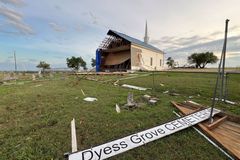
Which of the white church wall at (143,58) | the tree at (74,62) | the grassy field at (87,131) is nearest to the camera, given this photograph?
the grassy field at (87,131)

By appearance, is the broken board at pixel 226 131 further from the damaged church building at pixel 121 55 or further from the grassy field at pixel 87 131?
the damaged church building at pixel 121 55

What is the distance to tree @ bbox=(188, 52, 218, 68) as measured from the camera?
51.2 meters

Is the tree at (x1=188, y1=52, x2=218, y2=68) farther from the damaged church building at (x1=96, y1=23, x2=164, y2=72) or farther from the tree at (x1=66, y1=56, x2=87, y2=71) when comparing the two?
the tree at (x1=66, y1=56, x2=87, y2=71)

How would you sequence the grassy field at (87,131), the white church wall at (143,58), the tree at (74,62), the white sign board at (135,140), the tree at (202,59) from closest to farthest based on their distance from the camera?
the white sign board at (135,140), the grassy field at (87,131), the white church wall at (143,58), the tree at (74,62), the tree at (202,59)

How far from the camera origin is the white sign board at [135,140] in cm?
225

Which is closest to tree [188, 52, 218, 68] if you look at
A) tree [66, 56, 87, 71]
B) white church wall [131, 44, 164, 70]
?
white church wall [131, 44, 164, 70]

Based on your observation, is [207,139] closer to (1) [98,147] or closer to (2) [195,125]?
(2) [195,125]

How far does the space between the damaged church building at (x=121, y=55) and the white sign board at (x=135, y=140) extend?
81.0 ft

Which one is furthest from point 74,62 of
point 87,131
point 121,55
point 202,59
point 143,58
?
point 87,131

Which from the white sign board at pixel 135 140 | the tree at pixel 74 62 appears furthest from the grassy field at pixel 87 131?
the tree at pixel 74 62

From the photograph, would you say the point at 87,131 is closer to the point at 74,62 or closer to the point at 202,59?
the point at 74,62

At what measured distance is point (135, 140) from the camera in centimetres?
264

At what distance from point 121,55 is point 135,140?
97.2ft

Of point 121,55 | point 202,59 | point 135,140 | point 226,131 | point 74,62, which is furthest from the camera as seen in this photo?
point 202,59
